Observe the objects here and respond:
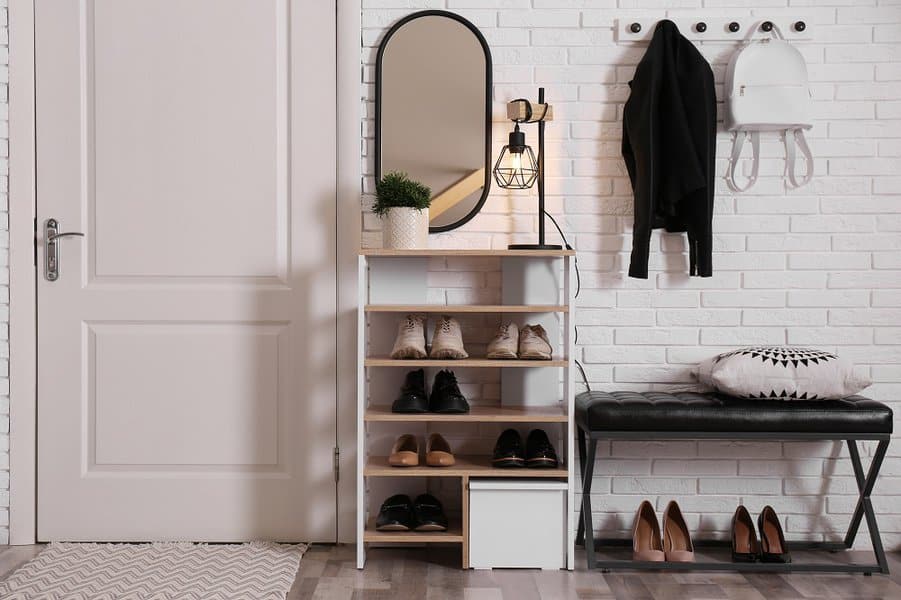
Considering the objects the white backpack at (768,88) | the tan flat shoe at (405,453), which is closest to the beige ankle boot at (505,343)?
the tan flat shoe at (405,453)

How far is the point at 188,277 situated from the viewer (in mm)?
2760

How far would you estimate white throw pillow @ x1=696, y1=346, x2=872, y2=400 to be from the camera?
2.48 meters

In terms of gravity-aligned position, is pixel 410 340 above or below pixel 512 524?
above

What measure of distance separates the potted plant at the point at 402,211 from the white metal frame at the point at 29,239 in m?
0.20

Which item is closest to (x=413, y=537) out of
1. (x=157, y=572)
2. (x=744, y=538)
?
(x=157, y=572)

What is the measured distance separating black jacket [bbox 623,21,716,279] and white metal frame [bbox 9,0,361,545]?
956mm

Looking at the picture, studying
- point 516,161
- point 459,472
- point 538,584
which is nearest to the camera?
point 538,584

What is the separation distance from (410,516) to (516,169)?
120cm

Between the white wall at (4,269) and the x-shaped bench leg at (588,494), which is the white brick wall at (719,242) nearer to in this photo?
the x-shaped bench leg at (588,494)

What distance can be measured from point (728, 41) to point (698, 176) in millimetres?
548

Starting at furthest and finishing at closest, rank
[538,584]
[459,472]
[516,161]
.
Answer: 1. [516,161]
2. [459,472]
3. [538,584]

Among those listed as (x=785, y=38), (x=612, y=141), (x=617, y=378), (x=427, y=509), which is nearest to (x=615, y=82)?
(x=612, y=141)

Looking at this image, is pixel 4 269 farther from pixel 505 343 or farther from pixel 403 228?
pixel 505 343

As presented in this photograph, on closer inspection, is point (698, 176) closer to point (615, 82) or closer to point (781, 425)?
point (615, 82)
